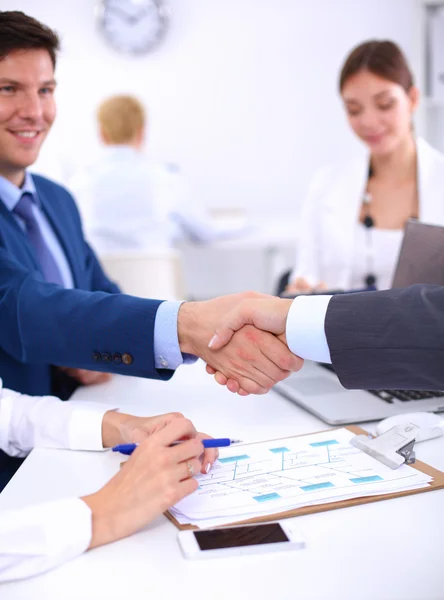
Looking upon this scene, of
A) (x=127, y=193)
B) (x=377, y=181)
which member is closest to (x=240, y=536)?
(x=377, y=181)

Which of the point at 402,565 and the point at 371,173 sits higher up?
the point at 371,173

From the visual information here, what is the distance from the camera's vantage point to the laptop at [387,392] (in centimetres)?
130

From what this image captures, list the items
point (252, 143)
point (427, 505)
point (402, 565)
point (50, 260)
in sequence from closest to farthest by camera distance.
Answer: point (402, 565) < point (427, 505) < point (50, 260) < point (252, 143)

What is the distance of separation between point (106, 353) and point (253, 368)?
293mm

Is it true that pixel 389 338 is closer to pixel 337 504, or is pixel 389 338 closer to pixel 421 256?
pixel 337 504

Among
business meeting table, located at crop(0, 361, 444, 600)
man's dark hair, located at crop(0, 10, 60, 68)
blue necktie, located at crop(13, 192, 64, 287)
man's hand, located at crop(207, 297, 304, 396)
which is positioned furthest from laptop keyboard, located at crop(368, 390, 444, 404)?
man's dark hair, located at crop(0, 10, 60, 68)

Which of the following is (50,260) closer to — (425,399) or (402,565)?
(425,399)

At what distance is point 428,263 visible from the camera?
4.76 ft

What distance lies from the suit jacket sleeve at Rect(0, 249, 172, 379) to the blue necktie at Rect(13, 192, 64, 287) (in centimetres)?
33

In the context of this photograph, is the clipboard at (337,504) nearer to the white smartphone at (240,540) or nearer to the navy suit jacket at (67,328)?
the white smartphone at (240,540)

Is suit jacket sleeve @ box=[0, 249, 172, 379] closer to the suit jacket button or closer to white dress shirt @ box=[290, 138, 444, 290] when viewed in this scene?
the suit jacket button

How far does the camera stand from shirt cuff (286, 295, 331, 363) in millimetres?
1244

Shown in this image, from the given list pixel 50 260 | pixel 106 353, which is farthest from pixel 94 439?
pixel 50 260

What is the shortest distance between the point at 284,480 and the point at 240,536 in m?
0.17
